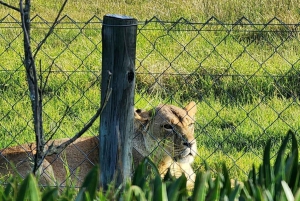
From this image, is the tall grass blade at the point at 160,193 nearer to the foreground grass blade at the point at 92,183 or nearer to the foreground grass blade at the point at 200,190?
the foreground grass blade at the point at 200,190

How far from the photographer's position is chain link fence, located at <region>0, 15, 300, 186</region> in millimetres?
5828

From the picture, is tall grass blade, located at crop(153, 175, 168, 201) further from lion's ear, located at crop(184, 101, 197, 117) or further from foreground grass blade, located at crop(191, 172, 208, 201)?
lion's ear, located at crop(184, 101, 197, 117)

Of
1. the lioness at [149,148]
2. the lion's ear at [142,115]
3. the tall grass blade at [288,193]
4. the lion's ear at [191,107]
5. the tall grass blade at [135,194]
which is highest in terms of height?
the tall grass blade at [288,193]

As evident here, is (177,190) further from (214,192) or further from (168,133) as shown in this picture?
(168,133)

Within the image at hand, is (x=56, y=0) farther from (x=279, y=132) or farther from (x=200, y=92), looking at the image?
(x=279, y=132)

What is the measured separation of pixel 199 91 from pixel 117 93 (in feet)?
10.4

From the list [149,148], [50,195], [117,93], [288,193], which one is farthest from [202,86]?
[50,195]

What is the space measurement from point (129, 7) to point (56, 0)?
48.0 inches

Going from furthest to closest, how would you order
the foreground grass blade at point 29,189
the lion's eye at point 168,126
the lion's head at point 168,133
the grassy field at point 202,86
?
1. the lion's eye at point 168,126
2. the grassy field at point 202,86
3. the lion's head at point 168,133
4. the foreground grass blade at point 29,189

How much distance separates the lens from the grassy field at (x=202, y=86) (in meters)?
5.81

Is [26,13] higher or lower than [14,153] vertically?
higher

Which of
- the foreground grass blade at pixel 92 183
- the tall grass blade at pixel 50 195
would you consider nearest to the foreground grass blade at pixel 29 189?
the tall grass blade at pixel 50 195

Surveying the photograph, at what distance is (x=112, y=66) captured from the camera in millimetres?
3723

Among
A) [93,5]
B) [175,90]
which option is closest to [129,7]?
[93,5]
